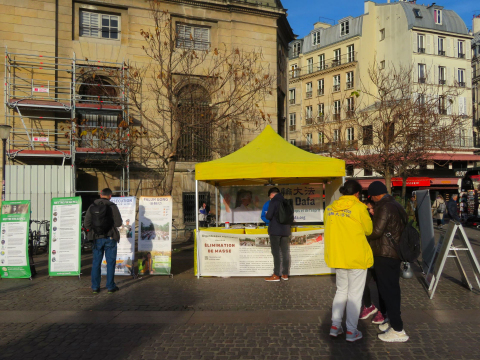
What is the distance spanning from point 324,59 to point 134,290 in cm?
4688

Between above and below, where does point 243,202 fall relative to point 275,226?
above

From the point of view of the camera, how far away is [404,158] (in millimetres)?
15672

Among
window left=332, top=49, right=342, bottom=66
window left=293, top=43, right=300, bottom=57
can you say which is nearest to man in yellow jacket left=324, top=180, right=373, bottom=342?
window left=332, top=49, right=342, bottom=66

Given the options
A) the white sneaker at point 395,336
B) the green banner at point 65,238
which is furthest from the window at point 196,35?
the white sneaker at point 395,336

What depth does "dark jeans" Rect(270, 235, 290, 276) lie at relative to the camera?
8375 mm

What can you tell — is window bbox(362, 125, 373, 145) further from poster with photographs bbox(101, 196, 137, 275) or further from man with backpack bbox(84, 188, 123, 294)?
man with backpack bbox(84, 188, 123, 294)

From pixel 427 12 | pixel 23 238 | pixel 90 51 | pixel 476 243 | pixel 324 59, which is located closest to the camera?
pixel 23 238

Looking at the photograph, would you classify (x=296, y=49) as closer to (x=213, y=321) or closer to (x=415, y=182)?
(x=415, y=182)

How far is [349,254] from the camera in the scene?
15.6 ft

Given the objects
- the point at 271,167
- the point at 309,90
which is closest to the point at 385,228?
the point at 271,167

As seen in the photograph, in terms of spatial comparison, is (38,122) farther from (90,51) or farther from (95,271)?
(95,271)

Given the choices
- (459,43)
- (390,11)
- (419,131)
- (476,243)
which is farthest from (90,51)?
(459,43)

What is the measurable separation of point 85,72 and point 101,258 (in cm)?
1146

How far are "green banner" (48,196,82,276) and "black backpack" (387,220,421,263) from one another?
21.7ft
